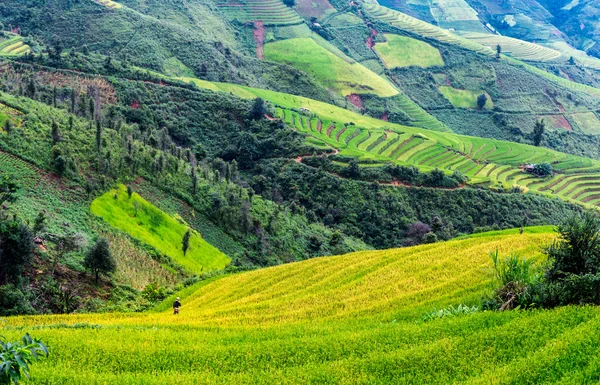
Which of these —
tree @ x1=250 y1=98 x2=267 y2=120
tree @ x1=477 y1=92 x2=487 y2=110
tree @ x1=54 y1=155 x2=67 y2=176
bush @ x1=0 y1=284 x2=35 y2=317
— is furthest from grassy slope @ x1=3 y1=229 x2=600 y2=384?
tree @ x1=477 y1=92 x2=487 y2=110

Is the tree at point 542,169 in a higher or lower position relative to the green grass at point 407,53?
lower

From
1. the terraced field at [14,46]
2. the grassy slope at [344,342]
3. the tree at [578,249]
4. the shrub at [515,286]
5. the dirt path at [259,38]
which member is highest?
the tree at [578,249]

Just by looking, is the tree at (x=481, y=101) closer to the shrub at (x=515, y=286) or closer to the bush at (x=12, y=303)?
the shrub at (x=515, y=286)

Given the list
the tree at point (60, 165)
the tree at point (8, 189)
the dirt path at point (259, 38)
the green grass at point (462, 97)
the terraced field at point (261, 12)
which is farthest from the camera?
the terraced field at point (261, 12)

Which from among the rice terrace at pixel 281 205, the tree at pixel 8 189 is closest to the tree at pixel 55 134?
the rice terrace at pixel 281 205

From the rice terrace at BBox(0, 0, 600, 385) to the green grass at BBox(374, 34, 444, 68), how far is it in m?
1.12

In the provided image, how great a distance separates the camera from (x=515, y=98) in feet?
556

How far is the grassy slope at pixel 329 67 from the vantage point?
512 ft

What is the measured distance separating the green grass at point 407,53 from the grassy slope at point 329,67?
64.7 feet

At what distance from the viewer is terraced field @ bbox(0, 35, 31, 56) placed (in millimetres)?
111938

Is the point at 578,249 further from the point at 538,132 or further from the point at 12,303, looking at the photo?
the point at 538,132

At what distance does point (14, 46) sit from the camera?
116938 millimetres

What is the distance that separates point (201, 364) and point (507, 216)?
77.8 meters

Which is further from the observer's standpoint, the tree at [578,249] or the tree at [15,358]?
the tree at [578,249]
